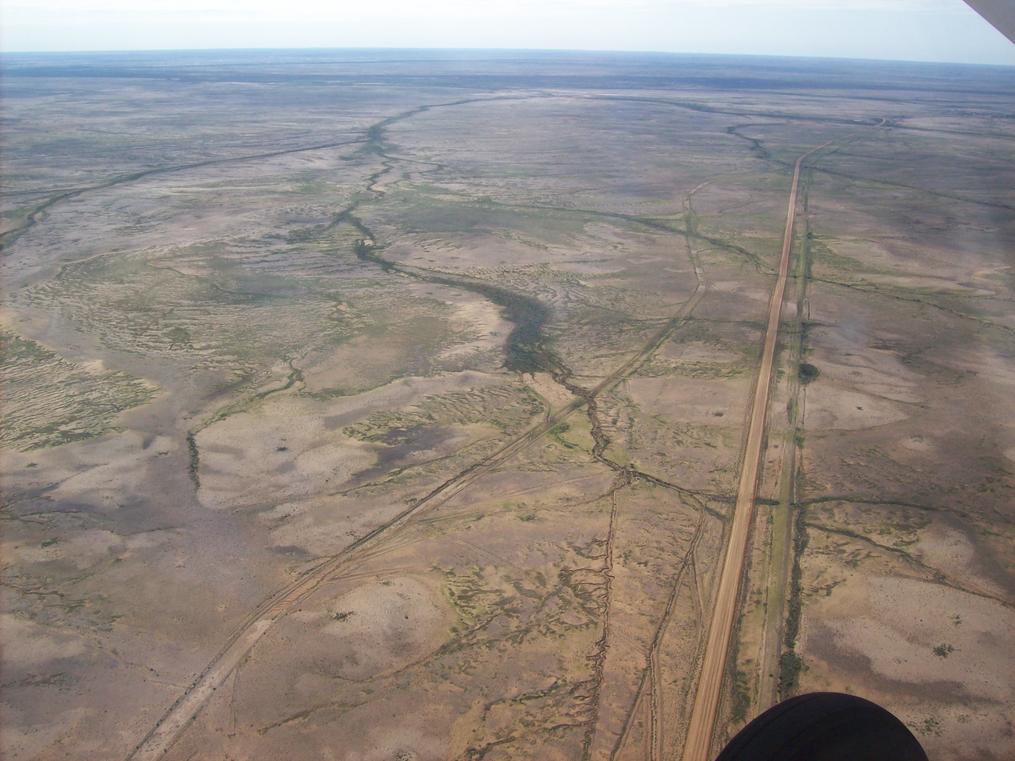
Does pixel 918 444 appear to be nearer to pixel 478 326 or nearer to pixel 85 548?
pixel 478 326

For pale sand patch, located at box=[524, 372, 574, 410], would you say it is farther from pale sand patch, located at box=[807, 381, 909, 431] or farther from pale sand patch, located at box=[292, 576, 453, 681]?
pale sand patch, located at box=[292, 576, 453, 681]

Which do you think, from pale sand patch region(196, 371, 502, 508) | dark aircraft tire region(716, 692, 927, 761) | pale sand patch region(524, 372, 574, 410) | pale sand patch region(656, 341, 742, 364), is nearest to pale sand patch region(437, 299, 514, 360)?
pale sand patch region(196, 371, 502, 508)

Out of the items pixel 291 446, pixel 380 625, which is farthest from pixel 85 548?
pixel 380 625

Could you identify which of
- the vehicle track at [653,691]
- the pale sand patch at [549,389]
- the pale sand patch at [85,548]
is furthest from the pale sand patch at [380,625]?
the pale sand patch at [549,389]

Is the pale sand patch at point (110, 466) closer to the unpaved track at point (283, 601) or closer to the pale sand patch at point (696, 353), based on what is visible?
the unpaved track at point (283, 601)

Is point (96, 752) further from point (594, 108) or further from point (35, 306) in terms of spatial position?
point (594, 108)

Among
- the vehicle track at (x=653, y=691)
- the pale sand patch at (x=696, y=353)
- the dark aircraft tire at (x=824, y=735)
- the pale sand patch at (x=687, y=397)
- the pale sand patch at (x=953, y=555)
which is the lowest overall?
the vehicle track at (x=653, y=691)
